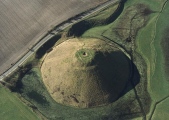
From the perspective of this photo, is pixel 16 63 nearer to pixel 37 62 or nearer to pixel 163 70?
pixel 37 62

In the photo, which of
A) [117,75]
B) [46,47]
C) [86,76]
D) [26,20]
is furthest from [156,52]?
[26,20]

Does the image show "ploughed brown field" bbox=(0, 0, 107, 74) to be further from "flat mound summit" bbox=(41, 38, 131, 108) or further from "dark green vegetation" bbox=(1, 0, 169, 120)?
"flat mound summit" bbox=(41, 38, 131, 108)

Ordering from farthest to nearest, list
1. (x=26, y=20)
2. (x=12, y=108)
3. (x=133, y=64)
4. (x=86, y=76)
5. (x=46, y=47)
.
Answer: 1. (x=26, y=20)
2. (x=46, y=47)
3. (x=133, y=64)
4. (x=86, y=76)
5. (x=12, y=108)

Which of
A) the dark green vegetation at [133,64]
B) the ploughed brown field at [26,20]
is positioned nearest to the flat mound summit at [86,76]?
the dark green vegetation at [133,64]

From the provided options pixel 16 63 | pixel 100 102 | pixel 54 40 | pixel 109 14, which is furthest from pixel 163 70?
pixel 16 63

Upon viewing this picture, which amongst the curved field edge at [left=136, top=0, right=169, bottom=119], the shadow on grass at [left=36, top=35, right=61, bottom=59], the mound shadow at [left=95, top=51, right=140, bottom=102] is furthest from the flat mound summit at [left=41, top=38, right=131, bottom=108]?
the curved field edge at [left=136, top=0, right=169, bottom=119]

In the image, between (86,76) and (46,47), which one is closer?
(86,76)

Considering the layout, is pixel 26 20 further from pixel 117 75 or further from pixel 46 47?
pixel 117 75
